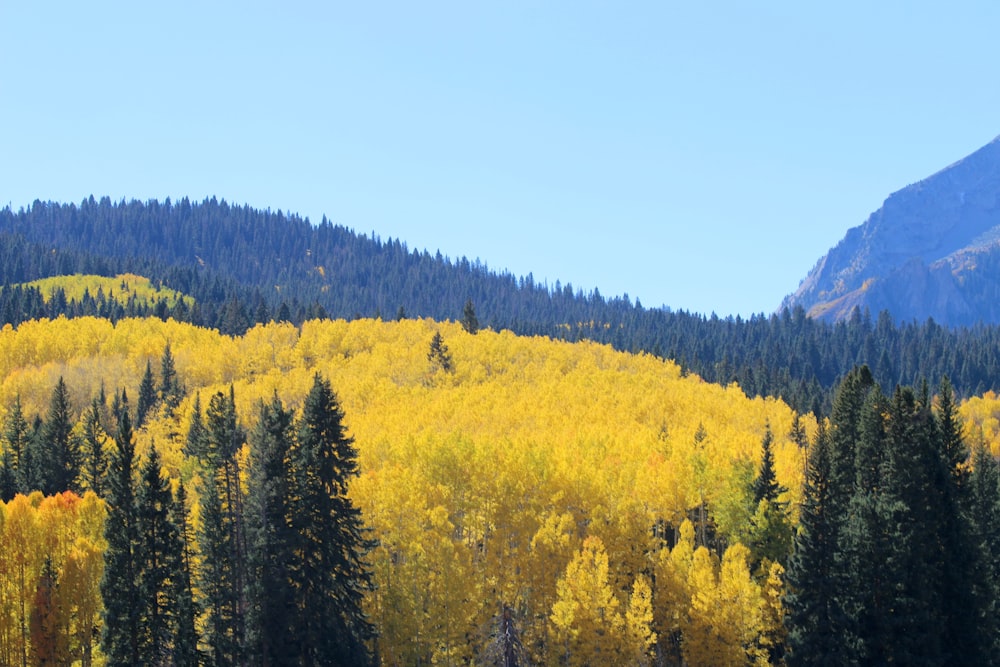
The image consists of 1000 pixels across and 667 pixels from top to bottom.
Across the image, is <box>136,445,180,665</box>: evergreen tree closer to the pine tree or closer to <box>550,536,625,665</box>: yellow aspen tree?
<box>550,536,625,665</box>: yellow aspen tree

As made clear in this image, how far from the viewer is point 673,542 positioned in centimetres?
8194

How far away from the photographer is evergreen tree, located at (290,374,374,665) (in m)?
50.3

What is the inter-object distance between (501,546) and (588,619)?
10.1 m

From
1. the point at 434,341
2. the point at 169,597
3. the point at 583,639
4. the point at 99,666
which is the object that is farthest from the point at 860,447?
the point at 434,341

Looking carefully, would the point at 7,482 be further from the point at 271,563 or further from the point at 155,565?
the point at 271,563

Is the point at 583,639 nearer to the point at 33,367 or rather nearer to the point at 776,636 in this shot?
the point at 776,636

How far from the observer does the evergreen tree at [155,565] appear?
49.2m

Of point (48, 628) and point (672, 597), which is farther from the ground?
point (48, 628)

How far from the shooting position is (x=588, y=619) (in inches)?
2452

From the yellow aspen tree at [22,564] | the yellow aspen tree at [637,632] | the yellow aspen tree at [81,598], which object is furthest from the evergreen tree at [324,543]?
the yellow aspen tree at [22,564]

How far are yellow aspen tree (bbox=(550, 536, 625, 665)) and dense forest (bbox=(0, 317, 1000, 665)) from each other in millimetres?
131

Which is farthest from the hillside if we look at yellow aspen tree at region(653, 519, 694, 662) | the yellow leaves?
the yellow leaves

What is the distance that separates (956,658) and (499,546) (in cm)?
2893

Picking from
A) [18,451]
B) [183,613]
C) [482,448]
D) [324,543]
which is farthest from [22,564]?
[482,448]
